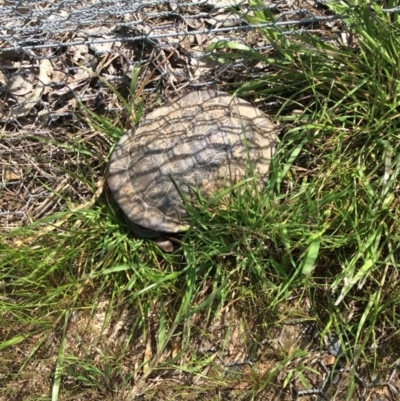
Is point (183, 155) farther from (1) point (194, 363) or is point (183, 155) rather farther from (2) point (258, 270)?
(1) point (194, 363)

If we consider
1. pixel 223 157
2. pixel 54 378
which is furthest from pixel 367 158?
pixel 54 378

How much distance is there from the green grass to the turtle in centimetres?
6

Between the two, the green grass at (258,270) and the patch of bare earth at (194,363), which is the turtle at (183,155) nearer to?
the green grass at (258,270)

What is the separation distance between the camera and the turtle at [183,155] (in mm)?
1891

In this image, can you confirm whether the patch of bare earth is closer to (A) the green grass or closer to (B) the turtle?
(A) the green grass

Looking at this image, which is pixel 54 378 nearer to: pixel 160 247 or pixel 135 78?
pixel 160 247

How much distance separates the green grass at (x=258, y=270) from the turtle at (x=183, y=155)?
60 millimetres

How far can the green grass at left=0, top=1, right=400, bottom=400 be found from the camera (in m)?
1.88

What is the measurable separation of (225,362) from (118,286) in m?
0.43

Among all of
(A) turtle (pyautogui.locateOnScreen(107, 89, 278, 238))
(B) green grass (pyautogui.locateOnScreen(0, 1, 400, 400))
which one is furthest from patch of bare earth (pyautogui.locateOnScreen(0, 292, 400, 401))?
(A) turtle (pyautogui.locateOnScreen(107, 89, 278, 238))

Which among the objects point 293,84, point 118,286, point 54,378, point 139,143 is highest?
point 293,84

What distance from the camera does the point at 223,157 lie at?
189 cm

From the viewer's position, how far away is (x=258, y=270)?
1.92 m

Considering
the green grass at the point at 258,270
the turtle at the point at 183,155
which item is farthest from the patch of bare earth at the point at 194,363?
the turtle at the point at 183,155
